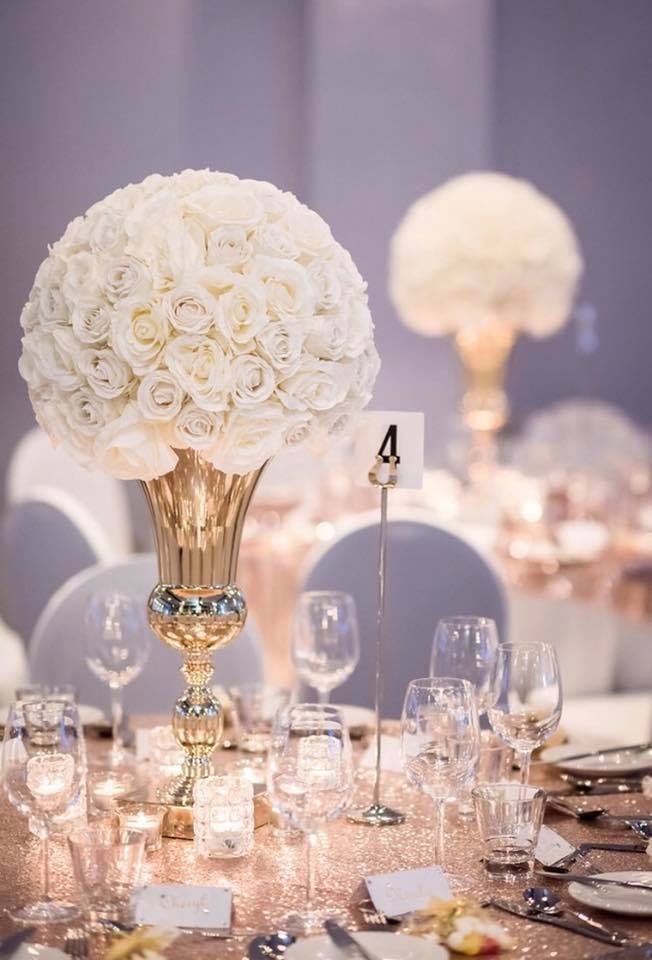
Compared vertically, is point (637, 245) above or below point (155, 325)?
above

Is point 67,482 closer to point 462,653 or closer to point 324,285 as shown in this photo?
point 462,653

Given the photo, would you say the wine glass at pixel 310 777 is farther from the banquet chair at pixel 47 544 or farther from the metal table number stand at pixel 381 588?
the banquet chair at pixel 47 544

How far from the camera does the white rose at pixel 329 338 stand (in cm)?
164

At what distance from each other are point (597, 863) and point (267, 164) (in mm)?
4951

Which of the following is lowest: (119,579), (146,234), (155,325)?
(119,579)

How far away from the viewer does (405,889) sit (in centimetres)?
147

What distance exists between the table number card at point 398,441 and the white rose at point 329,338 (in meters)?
0.16

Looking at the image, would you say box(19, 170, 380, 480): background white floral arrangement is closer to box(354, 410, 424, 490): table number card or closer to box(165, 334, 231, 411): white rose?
box(165, 334, 231, 411): white rose

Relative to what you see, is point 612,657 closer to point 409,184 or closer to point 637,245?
point 409,184

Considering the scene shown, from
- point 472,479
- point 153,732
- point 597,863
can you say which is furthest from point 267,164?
point 597,863

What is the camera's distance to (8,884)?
151 centimetres

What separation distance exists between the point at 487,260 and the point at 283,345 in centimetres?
402

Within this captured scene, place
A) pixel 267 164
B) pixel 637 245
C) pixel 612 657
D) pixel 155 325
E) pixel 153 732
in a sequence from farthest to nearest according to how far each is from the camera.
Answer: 1. pixel 637 245
2. pixel 267 164
3. pixel 612 657
4. pixel 153 732
5. pixel 155 325

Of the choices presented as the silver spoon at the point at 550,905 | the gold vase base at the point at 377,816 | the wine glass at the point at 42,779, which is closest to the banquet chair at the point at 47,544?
the gold vase base at the point at 377,816
